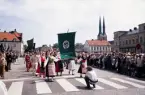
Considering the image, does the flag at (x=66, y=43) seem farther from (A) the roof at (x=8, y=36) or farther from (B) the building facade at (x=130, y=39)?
(A) the roof at (x=8, y=36)

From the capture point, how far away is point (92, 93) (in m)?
11.5

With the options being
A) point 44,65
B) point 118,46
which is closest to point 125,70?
A: point 44,65

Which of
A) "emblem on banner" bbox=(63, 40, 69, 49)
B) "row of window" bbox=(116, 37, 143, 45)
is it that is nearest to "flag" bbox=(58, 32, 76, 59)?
"emblem on banner" bbox=(63, 40, 69, 49)

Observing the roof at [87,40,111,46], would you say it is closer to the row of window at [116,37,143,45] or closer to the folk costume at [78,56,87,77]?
the row of window at [116,37,143,45]

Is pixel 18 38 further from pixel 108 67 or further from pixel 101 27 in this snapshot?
pixel 108 67

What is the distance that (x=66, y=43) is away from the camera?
682 inches

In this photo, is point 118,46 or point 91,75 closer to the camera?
point 91,75

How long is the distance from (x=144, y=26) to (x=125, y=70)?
6330 centimetres

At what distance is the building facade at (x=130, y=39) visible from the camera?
275ft

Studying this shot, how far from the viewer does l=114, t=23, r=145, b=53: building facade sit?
275 feet

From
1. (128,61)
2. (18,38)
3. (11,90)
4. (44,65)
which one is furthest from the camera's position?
(18,38)

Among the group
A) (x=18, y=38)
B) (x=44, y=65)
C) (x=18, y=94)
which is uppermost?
(x=18, y=38)

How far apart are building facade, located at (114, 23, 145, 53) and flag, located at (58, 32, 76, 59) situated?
214ft

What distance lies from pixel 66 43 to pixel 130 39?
256 ft
